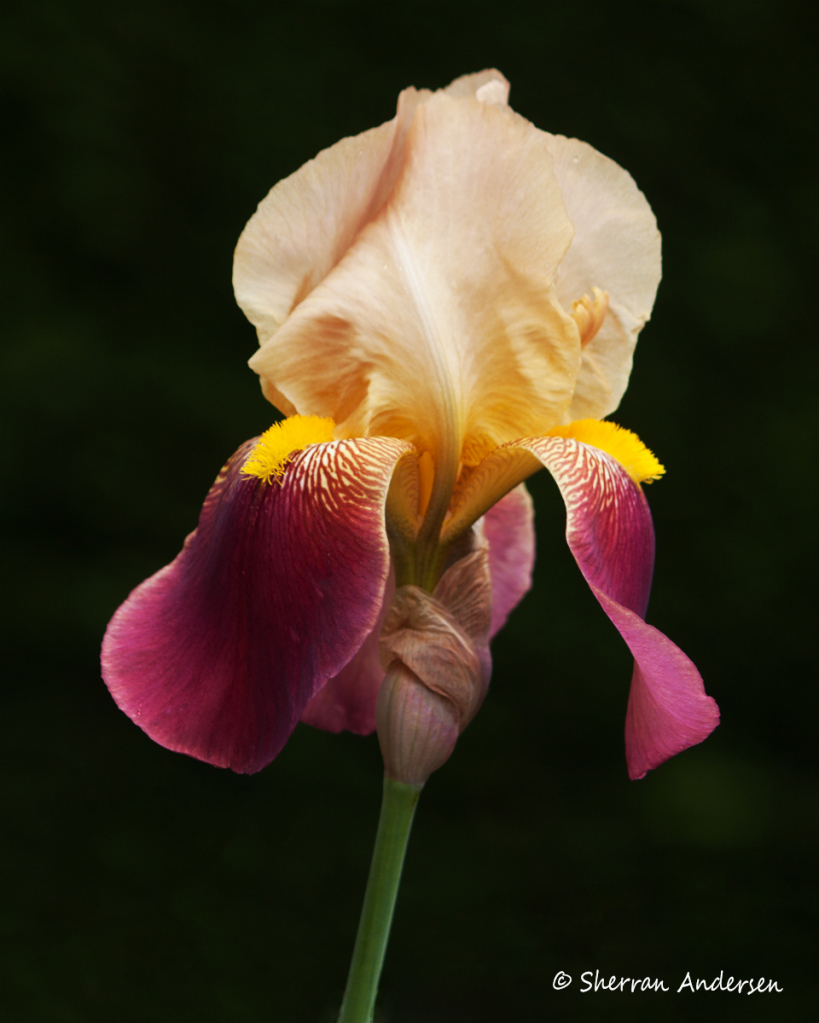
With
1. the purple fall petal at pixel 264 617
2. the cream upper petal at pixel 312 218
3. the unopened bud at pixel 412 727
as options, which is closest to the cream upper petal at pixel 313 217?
the cream upper petal at pixel 312 218

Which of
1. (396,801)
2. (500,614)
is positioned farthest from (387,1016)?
(500,614)

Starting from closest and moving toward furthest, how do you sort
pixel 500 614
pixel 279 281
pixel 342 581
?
pixel 342 581
pixel 279 281
pixel 500 614

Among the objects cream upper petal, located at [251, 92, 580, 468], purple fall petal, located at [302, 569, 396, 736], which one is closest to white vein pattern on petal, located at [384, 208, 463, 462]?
cream upper petal, located at [251, 92, 580, 468]

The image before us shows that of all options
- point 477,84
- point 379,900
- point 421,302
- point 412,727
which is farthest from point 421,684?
point 477,84

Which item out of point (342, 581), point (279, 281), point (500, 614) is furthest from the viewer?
point (500, 614)

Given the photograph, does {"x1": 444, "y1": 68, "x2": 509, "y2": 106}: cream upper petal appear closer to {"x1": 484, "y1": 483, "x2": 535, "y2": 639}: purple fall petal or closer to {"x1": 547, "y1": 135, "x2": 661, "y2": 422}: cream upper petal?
{"x1": 547, "y1": 135, "x2": 661, "y2": 422}: cream upper petal

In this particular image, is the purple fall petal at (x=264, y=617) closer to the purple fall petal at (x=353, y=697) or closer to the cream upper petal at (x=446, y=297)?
the cream upper petal at (x=446, y=297)

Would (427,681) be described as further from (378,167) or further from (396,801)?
(378,167)

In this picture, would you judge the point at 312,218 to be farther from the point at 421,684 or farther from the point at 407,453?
the point at 421,684
